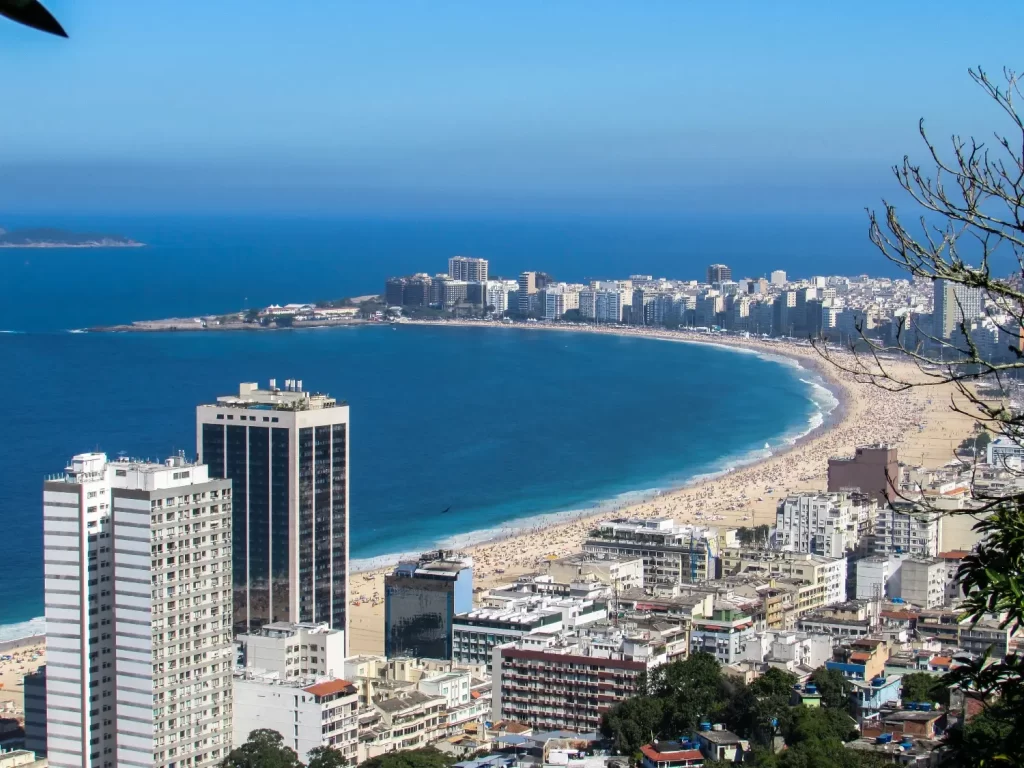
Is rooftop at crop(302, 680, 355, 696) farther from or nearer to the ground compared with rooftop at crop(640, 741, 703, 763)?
farther from the ground

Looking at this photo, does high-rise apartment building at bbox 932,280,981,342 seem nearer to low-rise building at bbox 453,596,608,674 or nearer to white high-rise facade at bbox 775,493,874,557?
white high-rise facade at bbox 775,493,874,557

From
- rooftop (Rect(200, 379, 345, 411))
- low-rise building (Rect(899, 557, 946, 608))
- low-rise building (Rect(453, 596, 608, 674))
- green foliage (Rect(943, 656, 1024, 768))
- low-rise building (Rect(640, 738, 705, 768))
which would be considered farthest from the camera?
low-rise building (Rect(899, 557, 946, 608))

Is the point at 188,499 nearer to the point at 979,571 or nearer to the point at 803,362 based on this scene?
the point at 979,571

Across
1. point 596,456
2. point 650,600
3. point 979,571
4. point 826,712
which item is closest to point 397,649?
point 650,600

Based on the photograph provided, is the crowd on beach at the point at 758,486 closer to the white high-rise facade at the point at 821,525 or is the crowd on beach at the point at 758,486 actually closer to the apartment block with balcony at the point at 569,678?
the white high-rise facade at the point at 821,525

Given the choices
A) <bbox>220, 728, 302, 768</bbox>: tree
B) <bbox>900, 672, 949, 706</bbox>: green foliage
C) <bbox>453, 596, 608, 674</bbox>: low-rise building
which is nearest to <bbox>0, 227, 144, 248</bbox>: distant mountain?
<bbox>453, 596, 608, 674</bbox>: low-rise building

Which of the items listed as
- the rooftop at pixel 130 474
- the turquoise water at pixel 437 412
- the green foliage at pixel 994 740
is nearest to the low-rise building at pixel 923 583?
the turquoise water at pixel 437 412

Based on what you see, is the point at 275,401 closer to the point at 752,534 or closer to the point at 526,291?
the point at 752,534
